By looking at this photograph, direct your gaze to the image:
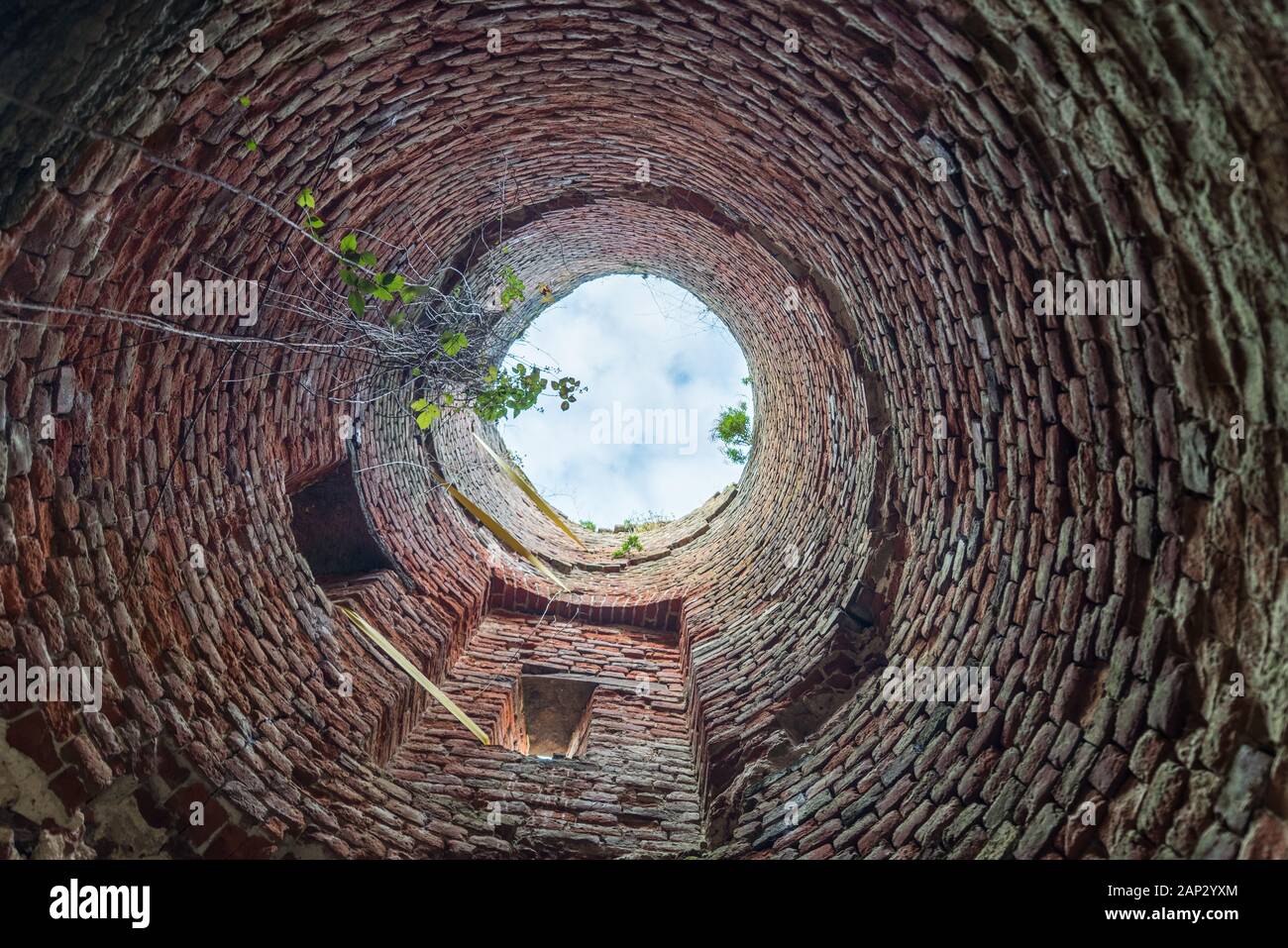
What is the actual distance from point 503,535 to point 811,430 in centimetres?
335

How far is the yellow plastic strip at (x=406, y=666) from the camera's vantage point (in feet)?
17.6

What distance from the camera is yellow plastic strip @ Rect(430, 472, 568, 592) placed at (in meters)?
7.65

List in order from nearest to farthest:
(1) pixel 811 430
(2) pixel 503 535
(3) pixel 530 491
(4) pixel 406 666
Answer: (4) pixel 406 666, (1) pixel 811 430, (2) pixel 503 535, (3) pixel 530 491

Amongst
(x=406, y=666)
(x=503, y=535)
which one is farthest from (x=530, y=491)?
(x=406, y=666)

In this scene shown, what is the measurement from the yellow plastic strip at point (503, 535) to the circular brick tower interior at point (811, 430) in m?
1.40

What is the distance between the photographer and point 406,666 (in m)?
5.40

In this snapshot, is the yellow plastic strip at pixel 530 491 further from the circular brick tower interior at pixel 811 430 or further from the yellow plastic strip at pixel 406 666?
the yellow plastic strip at pixel 406 666

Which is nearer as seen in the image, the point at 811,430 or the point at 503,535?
the point at 811,430

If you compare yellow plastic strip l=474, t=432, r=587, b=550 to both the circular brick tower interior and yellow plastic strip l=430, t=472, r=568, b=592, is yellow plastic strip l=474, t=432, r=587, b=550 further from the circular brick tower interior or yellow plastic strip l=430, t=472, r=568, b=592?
the circular brick tower interior

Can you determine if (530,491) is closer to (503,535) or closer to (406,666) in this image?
(503,535)

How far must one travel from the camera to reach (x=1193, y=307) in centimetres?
236

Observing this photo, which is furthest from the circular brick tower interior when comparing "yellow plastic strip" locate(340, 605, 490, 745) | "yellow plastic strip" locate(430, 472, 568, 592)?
"yellow plastic strip" locate(430, 472, 568, 592)
